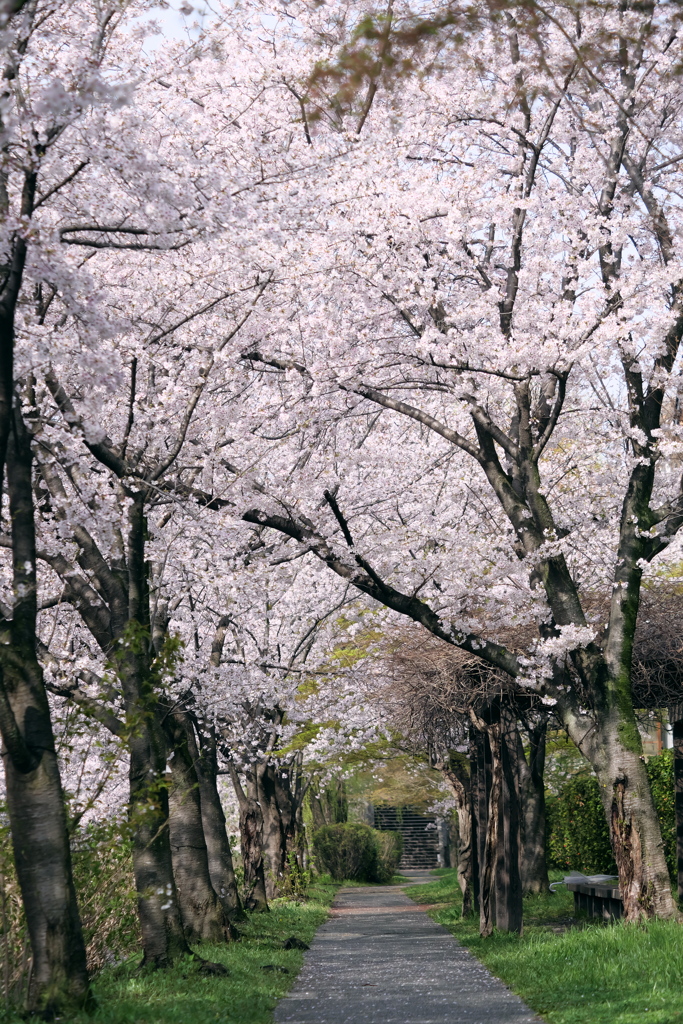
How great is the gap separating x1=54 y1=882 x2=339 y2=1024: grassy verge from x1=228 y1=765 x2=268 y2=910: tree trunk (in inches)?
235

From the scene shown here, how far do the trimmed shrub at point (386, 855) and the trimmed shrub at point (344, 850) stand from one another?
633 mm

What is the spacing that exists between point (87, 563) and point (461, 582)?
5193 mm

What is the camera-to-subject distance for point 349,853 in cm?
3891

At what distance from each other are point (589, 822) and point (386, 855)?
20.1 m

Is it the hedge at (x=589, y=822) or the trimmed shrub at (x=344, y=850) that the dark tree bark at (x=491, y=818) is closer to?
the hedge at (x=589, y=822)

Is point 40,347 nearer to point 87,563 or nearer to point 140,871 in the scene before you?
point 87,563

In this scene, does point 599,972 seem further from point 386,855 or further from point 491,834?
point 386,855

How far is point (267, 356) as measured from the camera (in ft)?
40.3

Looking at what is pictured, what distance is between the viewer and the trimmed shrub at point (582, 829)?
21516 millimetres

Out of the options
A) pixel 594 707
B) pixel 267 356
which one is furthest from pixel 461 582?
pixel 267 356

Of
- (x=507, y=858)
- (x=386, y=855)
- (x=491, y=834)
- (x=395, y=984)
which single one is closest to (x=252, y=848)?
(x=491, y=834)

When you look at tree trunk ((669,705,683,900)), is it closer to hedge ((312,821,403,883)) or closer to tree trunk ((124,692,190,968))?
tree trunk ((124,692,190,968))

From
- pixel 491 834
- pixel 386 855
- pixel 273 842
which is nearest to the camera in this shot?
pixel 491 834

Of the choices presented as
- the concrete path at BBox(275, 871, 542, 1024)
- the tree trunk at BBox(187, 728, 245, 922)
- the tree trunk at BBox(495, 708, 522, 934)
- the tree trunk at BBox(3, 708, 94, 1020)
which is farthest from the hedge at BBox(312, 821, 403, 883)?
the tree trunk at BBox(3, 708, 94, 1020)
